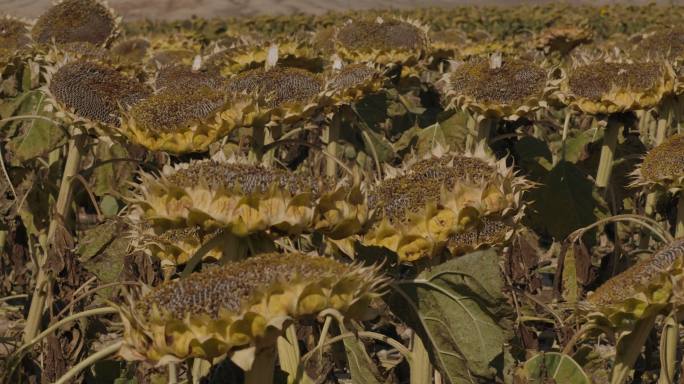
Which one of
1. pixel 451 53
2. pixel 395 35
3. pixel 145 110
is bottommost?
pixel 451 53

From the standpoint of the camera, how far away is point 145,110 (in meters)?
4.14

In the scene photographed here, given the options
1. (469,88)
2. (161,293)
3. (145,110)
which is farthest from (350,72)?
(161,293)

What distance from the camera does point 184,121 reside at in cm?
400

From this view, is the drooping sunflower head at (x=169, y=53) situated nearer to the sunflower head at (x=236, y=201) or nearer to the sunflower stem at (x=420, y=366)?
the sunflower stem at (x=420, y=366)

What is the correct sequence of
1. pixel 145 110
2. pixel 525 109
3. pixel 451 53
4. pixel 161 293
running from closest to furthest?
pixel 161 293, pixel 145 110, pixel 525 109, pixel 451 53

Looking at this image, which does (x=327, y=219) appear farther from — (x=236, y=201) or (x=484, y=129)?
(x=484, y=129)

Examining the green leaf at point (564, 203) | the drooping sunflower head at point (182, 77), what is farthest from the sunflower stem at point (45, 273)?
the green leaf at point (564, 203)

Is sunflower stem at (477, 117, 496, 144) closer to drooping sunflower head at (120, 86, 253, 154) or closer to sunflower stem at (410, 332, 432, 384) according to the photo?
drooping sunflower head at (120, 86, 253, 154)

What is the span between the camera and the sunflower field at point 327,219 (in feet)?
8.59

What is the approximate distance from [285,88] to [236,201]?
7.94 ft

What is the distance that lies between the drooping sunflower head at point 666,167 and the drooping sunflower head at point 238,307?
2.82 metres

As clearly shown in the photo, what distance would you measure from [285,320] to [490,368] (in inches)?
40.6

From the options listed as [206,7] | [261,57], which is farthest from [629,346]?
[206,7]

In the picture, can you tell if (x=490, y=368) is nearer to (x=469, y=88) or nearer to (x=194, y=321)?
(x=194, y=321)
